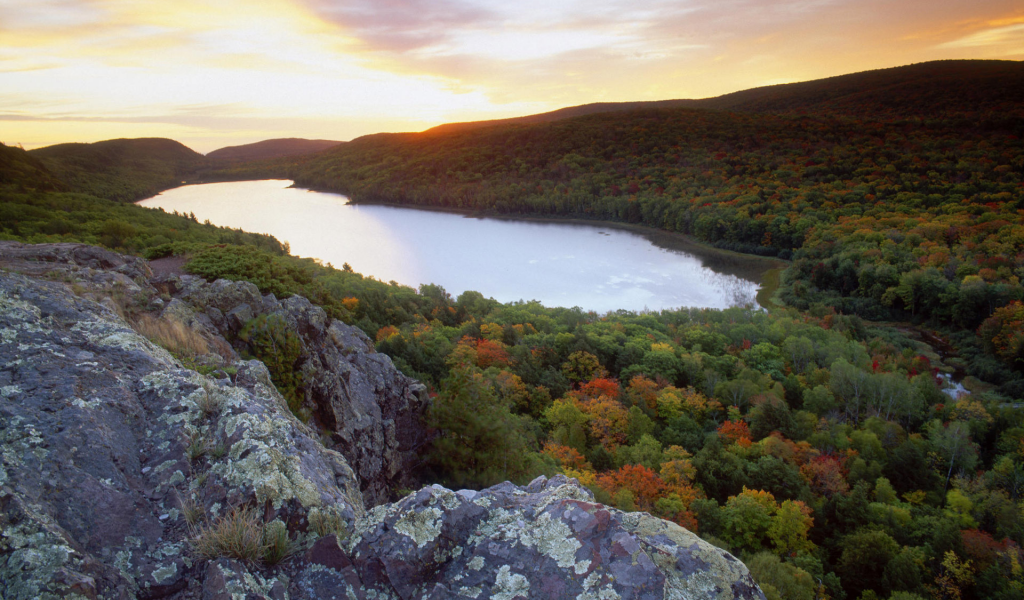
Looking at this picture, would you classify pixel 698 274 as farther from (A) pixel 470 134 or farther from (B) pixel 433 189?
(A) pixel 470 134

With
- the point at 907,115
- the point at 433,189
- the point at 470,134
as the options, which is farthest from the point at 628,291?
the point at 907,115

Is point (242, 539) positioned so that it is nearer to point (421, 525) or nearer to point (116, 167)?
point (421, 525)

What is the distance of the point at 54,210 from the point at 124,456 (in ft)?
86.4

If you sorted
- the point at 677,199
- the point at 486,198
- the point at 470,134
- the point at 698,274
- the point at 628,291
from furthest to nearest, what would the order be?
the point at 470,134
the point at 486,198
the point at 677,199
the point at 698,274
the point at 628,291

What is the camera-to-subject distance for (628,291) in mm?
44719

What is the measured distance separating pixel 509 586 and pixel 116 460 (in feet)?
8.01

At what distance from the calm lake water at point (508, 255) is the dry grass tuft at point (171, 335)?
36547mm

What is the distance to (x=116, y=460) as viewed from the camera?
111 inches

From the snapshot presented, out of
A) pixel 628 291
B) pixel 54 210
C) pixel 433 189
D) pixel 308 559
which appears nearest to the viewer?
pixel 308 559

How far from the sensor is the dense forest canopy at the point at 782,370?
15.2 m

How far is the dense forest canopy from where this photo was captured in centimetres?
1522

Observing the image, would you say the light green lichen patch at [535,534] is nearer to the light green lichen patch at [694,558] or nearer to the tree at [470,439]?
the light green lichen patch at [694,558]

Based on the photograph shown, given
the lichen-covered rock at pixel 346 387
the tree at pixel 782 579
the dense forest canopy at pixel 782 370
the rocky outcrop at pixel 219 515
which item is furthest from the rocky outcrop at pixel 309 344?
the tree at pixel 782 579

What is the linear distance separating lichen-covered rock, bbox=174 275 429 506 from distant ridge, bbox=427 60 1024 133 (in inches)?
5283
